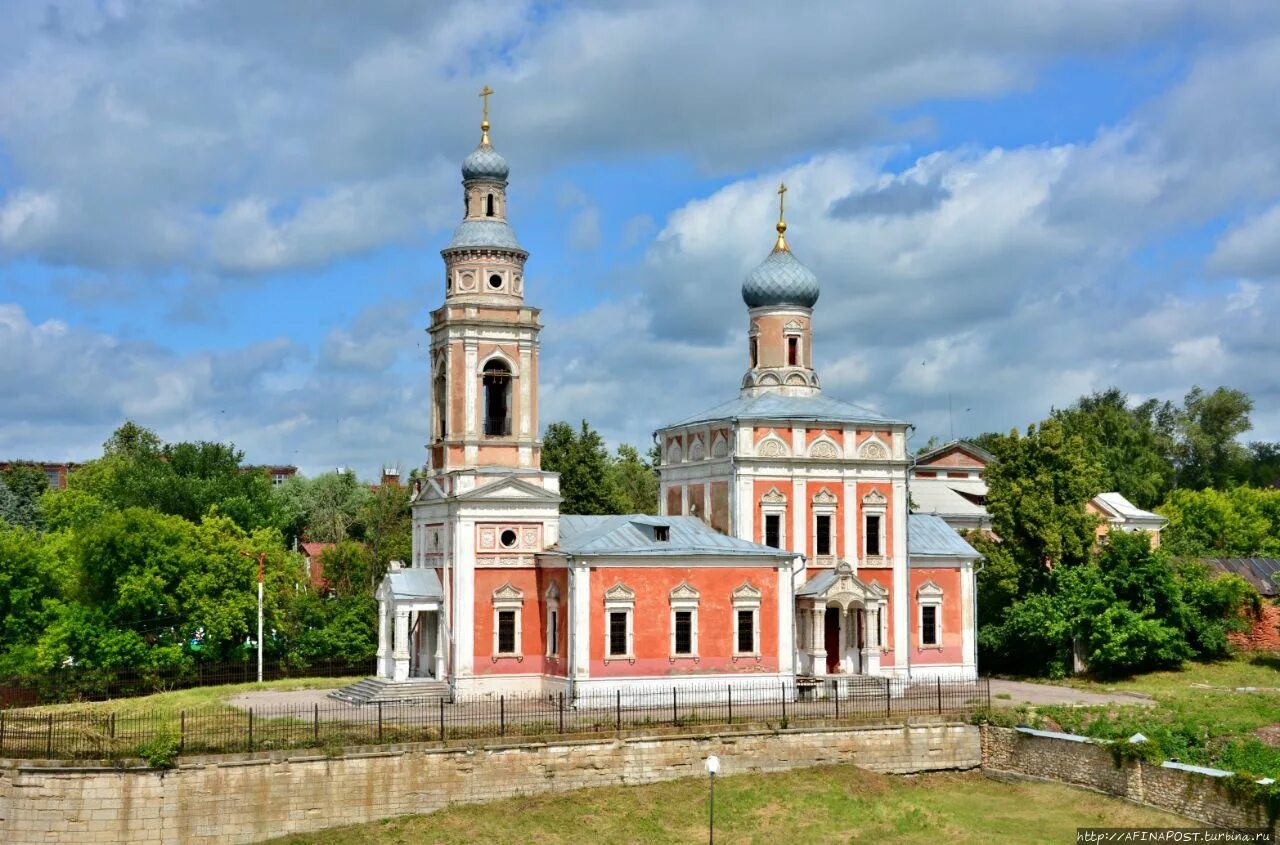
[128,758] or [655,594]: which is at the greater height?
[655,594]

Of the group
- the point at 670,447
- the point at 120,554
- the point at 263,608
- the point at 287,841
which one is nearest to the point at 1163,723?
the point at 670,447

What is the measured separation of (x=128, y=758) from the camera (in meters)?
30.7

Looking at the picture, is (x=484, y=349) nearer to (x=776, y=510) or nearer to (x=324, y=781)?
(x=776, y=510)

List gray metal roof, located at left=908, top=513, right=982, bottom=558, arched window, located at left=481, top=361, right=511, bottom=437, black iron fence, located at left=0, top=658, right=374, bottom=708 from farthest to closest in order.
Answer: gray metal roof, located at left=908, top=513, right=982, bottom=558, black iron fence, located at left=0, top=658, right=374, bottom=708, arched window, located at left=481, top=361, right=511, bottom=437

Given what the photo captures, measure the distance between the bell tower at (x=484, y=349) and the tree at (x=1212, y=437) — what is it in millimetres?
57165

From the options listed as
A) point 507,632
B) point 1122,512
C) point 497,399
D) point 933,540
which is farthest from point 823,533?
point 1122,512

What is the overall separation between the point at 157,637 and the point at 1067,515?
28836mm

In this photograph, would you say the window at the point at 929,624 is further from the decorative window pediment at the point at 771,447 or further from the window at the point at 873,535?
the decorative window pediment at the point at 771,447

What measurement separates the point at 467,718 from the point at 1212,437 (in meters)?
65.2

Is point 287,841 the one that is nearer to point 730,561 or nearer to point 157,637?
point 730,561

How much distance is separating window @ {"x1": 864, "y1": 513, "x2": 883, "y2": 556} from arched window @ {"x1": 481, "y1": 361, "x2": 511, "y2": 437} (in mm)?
11004

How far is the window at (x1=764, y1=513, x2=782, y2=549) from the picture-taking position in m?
44.4

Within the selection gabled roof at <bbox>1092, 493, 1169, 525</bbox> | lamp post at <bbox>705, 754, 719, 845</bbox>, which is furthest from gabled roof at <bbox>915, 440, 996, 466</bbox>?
lamp post at <bbox>705, 754, 719, 845</bbox>

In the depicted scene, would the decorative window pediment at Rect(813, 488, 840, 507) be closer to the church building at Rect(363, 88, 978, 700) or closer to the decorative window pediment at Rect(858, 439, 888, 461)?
the church building at Rect(363, 88, 978, 700)
